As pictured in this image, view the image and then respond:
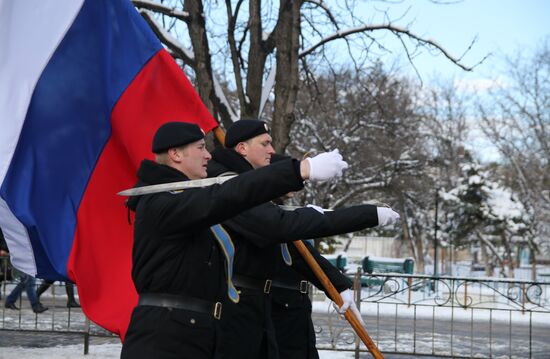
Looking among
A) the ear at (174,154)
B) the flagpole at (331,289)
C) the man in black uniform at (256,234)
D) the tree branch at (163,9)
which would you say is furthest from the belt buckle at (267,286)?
the tree branch at (163,9)

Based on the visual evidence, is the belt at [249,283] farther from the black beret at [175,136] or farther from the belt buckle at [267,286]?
the black beret at [175,136]

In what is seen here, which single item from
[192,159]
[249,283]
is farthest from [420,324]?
[192,159]

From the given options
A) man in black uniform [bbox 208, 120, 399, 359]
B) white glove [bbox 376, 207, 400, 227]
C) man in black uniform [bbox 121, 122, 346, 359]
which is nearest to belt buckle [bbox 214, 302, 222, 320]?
man in black uniform [bbox 121, 122, 346, 359]

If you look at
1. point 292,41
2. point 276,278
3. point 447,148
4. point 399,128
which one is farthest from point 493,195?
point 276,278

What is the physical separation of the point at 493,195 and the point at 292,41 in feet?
101

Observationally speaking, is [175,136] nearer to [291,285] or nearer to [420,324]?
[291,285]

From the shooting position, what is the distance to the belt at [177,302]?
410cm

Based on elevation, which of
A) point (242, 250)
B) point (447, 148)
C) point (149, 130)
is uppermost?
point (447, 148)

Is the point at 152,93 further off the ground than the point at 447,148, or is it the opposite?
the point at 447,148

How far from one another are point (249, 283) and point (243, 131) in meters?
0.96

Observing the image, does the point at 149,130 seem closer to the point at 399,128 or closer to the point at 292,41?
the point at 292,41

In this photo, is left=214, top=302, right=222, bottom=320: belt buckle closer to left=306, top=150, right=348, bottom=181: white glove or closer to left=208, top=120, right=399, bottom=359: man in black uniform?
left=208, top=120, right=399, bottom=359: man in black uniform

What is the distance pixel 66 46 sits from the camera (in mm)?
6012

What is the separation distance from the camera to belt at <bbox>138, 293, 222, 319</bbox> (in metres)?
4.10
